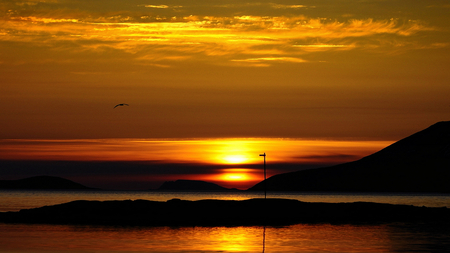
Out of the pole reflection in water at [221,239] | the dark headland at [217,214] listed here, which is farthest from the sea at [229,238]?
the dark headland at [217,214]

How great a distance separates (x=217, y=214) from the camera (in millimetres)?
92750

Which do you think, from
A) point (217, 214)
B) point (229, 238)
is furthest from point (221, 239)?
point (217, 214)

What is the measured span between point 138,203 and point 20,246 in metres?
41.3

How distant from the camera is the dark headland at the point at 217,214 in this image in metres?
86.4

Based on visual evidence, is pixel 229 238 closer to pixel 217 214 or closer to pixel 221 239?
pixel 221 239

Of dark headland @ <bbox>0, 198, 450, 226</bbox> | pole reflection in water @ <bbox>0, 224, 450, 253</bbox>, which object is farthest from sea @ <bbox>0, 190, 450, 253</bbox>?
dark headland @ <bbox>0, 198, 450, 226</bbox>

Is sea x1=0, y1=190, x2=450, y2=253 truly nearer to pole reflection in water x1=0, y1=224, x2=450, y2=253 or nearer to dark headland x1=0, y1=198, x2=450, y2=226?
pole reflection in water x1=0, y1=224, x2=450, y2=253

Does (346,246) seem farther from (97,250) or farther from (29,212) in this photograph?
Answer: (29,212)

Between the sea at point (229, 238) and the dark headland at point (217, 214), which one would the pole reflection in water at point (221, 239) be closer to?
the sea at point (229, 238)

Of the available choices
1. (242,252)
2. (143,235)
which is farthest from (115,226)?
(242,252)

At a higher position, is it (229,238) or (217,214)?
(217,214)

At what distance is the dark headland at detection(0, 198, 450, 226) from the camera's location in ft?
283

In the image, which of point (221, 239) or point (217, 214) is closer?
point (221, 239)

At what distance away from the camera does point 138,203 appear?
96.6 m
